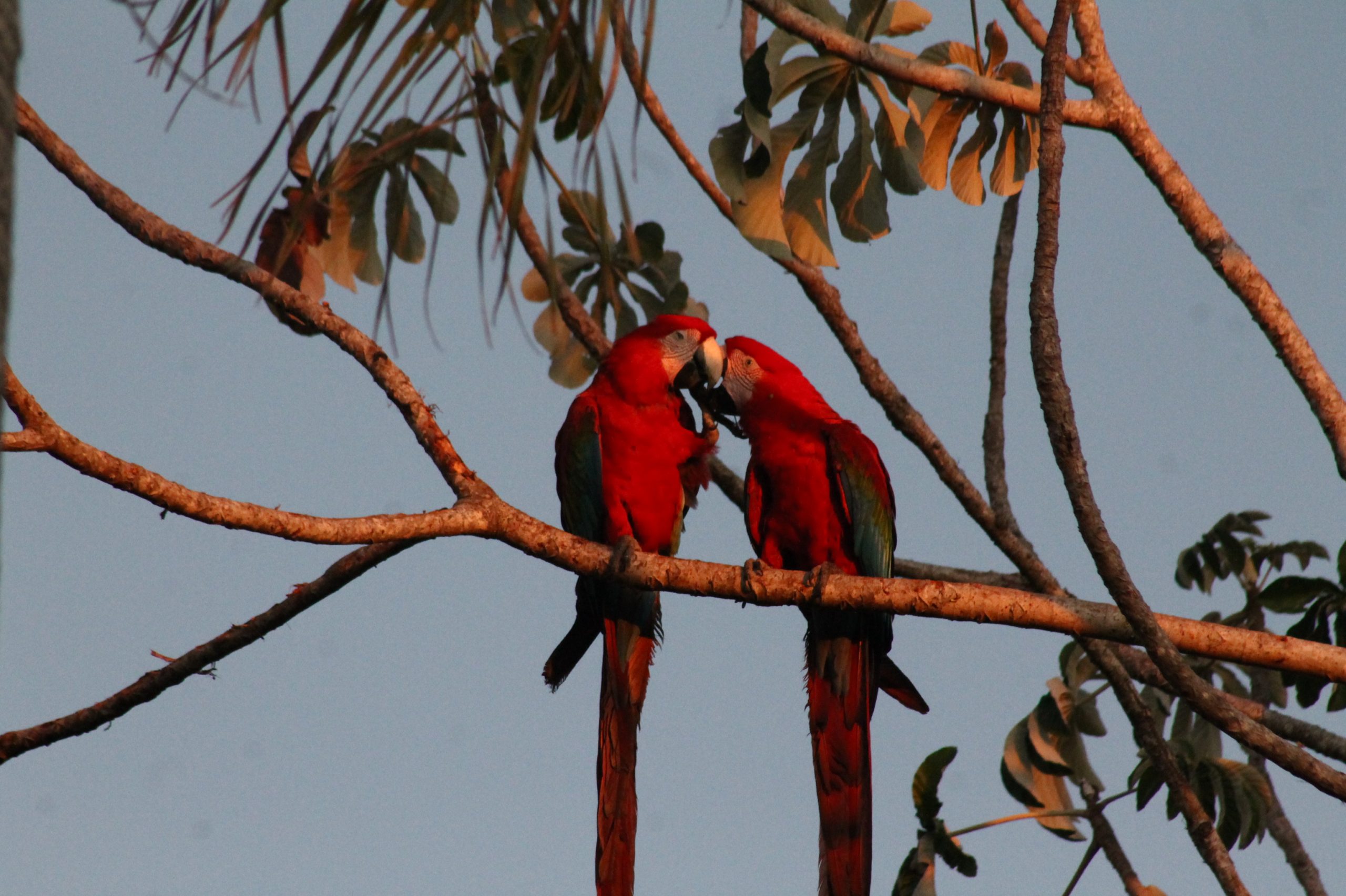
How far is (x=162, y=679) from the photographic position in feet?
9.16

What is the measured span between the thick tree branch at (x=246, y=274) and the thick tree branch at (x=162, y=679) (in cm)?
31

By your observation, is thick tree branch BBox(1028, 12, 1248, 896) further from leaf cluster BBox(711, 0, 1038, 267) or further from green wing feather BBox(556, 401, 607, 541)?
green wing feather BBox(556, 401, 607, 541)

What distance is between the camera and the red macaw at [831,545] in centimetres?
329

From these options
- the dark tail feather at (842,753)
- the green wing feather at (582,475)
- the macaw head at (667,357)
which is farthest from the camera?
the macaw head at (667,357)

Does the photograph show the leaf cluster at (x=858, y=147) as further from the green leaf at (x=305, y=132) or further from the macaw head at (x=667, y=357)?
the green leaf at (x=305, y=132)

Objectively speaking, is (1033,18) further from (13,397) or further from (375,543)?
(13,397)

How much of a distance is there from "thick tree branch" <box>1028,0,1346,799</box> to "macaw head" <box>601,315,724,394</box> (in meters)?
1.38

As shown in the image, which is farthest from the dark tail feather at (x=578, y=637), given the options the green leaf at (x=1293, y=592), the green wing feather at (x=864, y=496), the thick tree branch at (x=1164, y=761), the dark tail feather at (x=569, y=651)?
the green leaf at (x=1293, y=592)

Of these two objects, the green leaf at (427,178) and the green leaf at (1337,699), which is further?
the green leaf at (427,178)

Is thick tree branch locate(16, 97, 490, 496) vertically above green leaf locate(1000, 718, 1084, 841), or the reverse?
thick tree branch locate(16, 97, 490, 496)

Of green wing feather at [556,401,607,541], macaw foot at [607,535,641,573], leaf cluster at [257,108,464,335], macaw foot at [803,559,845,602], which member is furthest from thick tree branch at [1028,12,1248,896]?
leaf cluster at [257,108,464,335]

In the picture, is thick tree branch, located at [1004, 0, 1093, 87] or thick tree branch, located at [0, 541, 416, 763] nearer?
thick tree branch, located at [0, 541, 416, 763]

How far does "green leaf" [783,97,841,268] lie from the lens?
3.72 m

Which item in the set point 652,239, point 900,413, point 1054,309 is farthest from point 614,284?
point 1054,309
